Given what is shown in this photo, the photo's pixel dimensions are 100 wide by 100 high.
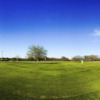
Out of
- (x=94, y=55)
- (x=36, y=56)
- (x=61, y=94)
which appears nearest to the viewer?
(x=61, y=94)

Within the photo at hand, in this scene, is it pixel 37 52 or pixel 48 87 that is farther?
pixel 37 52

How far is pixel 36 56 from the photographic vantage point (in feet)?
191

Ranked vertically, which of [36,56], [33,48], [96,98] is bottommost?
[96,98]

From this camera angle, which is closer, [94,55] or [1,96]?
[1,96]

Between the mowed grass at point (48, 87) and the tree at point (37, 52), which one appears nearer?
the mowed grass at point (48, 87)

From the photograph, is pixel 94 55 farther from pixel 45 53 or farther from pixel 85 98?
pixel 85 98

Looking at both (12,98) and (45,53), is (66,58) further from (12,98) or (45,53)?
(12,98)

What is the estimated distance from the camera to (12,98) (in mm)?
6672

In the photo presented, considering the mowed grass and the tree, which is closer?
the mowed grass

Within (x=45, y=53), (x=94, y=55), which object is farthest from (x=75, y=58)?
(x=45, y=53)

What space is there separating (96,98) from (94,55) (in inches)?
4767

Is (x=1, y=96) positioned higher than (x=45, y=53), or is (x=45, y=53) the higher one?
(x=45, y=53)

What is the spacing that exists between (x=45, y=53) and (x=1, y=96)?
5312 cm

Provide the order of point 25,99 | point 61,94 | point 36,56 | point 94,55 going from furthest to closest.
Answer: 1. point 94,55
2. point 36,56
3. point 61,94
4. point 25,99
